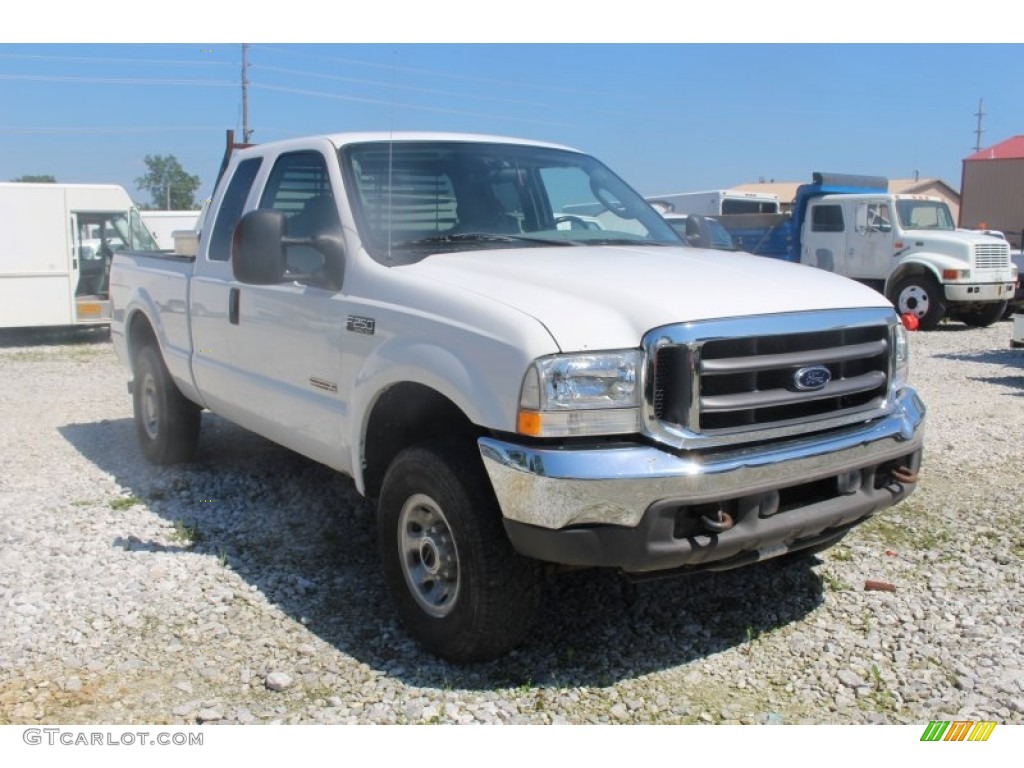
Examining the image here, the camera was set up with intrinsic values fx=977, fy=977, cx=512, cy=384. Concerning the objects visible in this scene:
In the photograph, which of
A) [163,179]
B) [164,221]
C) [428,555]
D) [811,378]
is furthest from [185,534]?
[163,179]

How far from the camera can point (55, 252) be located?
14547 millimetres

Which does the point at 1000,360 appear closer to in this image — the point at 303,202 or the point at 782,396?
the point at 782,396

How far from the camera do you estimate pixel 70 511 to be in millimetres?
5566

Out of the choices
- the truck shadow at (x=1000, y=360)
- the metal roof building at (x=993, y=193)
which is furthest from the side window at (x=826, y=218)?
the metal roof building at (x=993, y=193)

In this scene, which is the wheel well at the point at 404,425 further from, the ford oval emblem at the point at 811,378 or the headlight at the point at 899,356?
the headlight at the point at 899,356

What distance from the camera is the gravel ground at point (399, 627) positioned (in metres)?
3.41

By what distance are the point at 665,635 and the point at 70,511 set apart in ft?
11.6

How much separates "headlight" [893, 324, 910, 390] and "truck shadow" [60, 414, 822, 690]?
1063 mm

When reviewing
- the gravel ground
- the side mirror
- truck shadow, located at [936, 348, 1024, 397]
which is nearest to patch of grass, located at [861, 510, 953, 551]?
the gravel ground

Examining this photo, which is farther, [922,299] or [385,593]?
[922,299]

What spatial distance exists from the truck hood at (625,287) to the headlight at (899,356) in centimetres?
14

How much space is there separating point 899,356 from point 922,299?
13.3 m

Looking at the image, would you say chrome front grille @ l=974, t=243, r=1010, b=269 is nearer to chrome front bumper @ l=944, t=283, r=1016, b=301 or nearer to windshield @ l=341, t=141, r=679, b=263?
chrome front bumper @ l=944, t=283, r=1016, b=301

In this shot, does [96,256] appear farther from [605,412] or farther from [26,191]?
[605,412]
